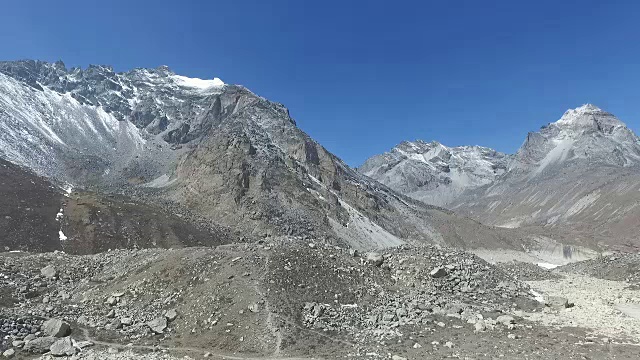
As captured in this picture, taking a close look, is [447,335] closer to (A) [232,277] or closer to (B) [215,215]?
(A) [232,277]

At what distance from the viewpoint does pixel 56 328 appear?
26.5 meters

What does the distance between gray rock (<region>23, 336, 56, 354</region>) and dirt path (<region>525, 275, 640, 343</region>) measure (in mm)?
29921

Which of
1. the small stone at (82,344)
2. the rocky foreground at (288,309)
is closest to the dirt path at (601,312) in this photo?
the rocky foreground at (288,309)

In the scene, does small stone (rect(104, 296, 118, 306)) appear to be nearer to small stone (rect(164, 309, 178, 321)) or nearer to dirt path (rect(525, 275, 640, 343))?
small stone (rect(164, 309, 178, 321))

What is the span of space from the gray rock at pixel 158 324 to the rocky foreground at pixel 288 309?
0.07 m

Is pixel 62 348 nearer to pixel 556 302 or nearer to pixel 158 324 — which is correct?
pixel 158 324

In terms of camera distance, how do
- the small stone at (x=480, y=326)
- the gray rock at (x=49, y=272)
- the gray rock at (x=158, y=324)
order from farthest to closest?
the gray rock at (x=49, y=272), the small stone at (x=480, y=326), the gray rock at (x=158, y=324)

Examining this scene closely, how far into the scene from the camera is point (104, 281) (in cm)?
3522

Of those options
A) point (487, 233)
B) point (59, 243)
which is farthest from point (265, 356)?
point (487, 233)

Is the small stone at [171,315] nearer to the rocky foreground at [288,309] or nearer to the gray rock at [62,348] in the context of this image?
the rocky foreground at [288,309]

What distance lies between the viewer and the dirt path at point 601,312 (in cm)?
2812

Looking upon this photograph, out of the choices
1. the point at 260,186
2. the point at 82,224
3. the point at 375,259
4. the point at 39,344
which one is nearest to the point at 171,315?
the point at 39,344

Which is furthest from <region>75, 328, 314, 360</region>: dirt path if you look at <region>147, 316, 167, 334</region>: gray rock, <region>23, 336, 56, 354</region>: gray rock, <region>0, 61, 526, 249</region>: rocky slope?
<region>0, 61, 526, 249</region>: rocky slope

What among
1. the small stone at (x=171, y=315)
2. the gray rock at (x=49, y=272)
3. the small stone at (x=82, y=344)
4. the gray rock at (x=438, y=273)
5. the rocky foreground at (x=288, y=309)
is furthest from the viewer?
the gray rock at (x=438, y=273)
